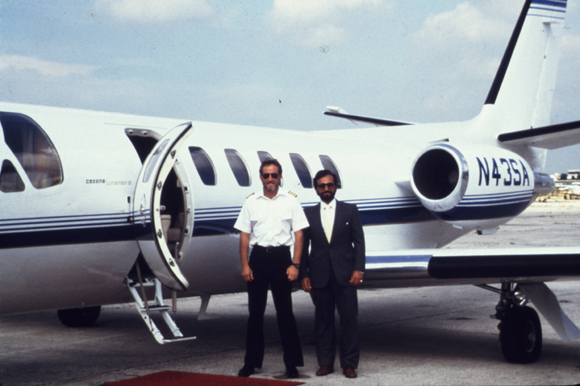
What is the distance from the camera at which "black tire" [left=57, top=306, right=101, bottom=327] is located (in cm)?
972

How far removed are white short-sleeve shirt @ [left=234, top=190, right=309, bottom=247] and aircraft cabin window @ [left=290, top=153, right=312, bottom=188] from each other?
2090mm

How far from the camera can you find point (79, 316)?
974 centimetres

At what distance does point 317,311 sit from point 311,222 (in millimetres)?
791

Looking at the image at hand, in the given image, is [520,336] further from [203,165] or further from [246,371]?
[203,165]

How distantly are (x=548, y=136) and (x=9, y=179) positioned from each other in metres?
7.22

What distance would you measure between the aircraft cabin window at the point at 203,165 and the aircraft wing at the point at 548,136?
4.96m

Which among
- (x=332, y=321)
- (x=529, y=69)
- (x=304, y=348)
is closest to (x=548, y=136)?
(x=529, y=69)

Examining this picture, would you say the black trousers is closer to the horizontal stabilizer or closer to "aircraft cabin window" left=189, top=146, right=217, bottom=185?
"aircraft cabin window" left=189, top=146, right=217, bottom=185

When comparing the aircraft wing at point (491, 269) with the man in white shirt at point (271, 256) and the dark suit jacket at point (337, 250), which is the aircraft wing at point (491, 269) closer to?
the dark suit jacket at point (337, 250)

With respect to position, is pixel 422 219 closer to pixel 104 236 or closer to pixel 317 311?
pixel 317 311

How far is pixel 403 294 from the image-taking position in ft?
42.4

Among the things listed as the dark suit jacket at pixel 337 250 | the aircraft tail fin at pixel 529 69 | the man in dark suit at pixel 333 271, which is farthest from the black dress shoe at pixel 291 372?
the aircraft tail fin at pixel 529 69

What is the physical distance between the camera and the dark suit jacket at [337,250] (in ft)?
21.0

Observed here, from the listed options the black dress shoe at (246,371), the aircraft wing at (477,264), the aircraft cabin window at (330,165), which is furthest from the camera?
the aircraft cabin window at (330,165)
